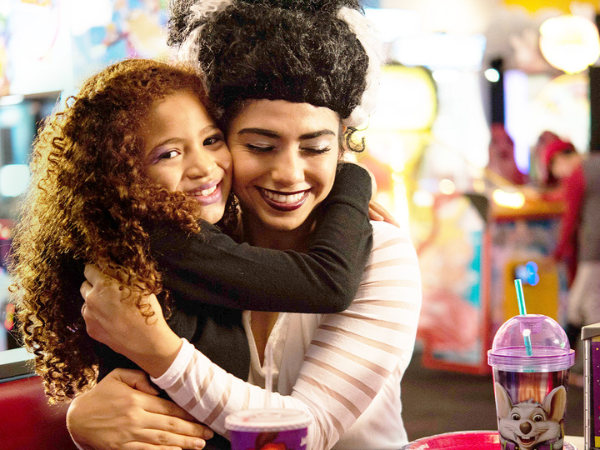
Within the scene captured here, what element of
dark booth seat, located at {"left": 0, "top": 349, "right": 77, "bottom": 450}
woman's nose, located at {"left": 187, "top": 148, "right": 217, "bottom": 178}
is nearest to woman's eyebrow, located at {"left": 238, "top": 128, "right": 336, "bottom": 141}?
woman's nose, located at {"left": 187, "top": 148, "right": 217, "bottom": 178}

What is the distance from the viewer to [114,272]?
1158 mm

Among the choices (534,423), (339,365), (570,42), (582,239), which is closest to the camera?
(534,423)

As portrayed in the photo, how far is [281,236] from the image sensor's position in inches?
57.8

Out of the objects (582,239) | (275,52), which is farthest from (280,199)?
(582,239)

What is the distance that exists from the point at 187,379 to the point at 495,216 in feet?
15.1

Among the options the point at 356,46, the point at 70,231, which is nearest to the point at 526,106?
the point at 356,46

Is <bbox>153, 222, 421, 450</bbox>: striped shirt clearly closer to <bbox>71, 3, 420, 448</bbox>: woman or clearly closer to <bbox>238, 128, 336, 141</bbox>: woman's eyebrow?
<bbox>71, 3, 420, 448</bbox>: woman

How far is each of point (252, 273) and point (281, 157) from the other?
0.88 feet

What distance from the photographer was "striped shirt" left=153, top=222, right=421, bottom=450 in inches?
45.8

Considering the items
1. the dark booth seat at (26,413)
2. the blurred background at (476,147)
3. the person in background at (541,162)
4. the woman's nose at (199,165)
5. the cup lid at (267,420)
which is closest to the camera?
the cup lid at (267,420)

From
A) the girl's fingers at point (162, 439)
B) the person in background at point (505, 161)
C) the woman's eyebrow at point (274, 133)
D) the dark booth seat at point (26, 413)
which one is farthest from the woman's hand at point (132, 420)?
the person in background at point (505, 161)

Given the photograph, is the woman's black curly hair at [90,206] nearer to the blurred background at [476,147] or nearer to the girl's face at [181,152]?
the girl's face at [181,152]

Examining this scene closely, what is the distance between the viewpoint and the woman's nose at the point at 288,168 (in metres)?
1.30

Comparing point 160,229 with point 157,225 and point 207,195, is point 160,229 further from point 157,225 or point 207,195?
point 207,195
